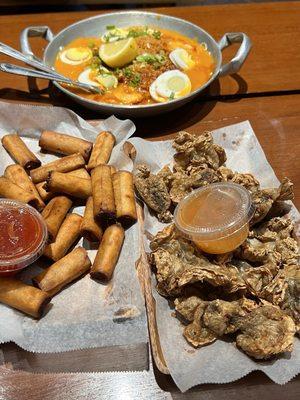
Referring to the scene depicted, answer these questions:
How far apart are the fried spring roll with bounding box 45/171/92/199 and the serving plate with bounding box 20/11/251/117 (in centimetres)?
52

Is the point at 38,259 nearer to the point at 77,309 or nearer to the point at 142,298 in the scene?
the point at 77,309

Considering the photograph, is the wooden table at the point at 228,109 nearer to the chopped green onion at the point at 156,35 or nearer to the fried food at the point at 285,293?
the fried food at the point at 285,293

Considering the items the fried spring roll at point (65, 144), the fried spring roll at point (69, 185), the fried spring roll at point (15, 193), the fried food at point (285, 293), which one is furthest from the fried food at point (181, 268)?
the fried spring roll at point (65, 144)

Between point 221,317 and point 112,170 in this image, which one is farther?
point 112,170

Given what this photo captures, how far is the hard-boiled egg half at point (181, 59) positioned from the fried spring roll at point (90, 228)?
1.32 meters

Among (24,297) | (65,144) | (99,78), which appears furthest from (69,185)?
(99,78)

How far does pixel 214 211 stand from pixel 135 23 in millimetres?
1862

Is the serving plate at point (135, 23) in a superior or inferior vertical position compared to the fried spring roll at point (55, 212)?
superior

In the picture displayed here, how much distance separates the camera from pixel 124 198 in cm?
206

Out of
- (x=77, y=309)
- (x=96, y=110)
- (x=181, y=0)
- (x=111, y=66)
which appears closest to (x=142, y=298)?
(x=77, y=309)

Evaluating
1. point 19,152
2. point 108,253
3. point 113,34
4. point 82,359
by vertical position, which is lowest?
point 82,359

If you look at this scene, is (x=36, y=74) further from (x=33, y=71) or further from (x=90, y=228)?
(x=90, y=228)

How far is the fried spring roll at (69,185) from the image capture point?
81.6 inches

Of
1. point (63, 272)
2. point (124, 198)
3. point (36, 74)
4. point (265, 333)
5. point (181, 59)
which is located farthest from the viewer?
point (181, 59)
